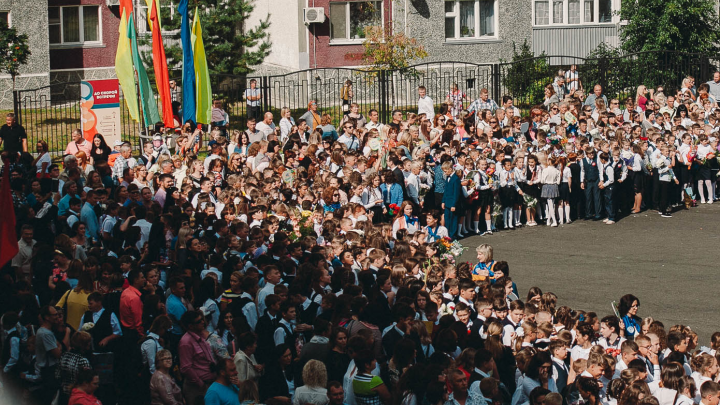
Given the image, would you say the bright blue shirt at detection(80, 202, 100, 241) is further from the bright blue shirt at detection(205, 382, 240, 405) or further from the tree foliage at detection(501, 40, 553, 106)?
the tree foliage at detection(501, 40, 553, 106)

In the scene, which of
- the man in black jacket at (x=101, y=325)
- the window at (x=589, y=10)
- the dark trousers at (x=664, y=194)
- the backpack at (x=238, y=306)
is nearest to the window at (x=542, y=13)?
the window at (x=589, y=10)

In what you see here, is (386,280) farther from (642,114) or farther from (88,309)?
(642,114)

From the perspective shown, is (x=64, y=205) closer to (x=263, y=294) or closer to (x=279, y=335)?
(x=263, y=294)

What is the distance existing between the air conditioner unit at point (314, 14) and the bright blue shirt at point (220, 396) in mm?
22312

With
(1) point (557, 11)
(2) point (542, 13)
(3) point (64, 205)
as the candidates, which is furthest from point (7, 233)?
(1) point (557, 11)

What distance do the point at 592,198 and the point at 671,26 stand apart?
35.8ft

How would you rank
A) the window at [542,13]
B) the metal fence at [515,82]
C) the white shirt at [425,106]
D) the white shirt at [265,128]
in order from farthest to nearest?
the window at [542,13] < the metal fence at [515,82] < the white shirt at [425,106] < the white shirt at [265,128]

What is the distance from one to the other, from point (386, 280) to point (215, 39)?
1699cm

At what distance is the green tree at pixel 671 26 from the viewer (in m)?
27.4

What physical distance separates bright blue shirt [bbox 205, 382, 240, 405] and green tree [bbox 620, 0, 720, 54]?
22.8 metres

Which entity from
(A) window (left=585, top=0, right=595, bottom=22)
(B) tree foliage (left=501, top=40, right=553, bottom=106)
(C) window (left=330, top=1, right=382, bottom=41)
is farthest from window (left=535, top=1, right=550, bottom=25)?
(C) window (left=330, top=1, right=382, bottom=41)

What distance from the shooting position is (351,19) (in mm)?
30344

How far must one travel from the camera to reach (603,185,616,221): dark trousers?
739 inches

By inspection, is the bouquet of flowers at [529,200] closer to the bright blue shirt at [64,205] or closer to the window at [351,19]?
the bright blue shirt at [64,205]
